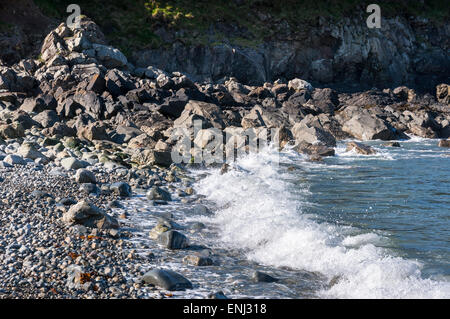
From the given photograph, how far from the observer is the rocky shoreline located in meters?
6.31

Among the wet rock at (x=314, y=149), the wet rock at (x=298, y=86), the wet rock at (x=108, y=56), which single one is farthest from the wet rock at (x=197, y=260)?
the wet rock at (x=298, y=86)

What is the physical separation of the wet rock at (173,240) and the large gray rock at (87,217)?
1.07 m

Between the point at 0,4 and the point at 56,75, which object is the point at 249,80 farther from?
the point at 0,4

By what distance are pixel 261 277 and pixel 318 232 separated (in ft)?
7.83

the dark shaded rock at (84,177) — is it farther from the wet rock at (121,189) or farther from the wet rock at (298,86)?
the wet rock at (298,86)

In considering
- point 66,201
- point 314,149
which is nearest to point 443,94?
point 314,149

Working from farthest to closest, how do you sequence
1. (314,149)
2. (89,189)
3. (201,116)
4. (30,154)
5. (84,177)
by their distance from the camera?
(201,116) < (314,149) < (30,154) < (84,177) < (89,189)

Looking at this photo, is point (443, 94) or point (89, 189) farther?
point (443, 94)

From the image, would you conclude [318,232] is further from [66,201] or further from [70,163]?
[70,163]

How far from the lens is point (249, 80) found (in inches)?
1874

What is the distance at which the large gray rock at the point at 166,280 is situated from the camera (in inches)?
238

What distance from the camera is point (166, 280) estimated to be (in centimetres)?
607
